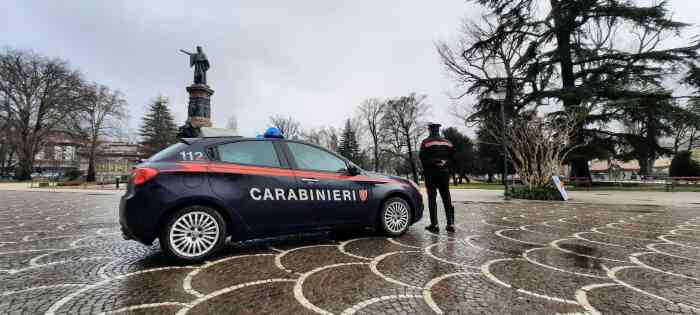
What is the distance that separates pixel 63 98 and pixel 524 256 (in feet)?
→ 146

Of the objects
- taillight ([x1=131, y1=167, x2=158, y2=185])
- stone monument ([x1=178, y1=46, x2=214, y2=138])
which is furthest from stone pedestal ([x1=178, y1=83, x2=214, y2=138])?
taillight ([x1=131, y1=167, x2=158, y2=185])

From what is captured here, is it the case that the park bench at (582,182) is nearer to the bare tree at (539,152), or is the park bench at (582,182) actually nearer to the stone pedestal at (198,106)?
the bare tree at (539,152)

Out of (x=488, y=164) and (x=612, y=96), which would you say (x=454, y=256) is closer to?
(x=612, y=96)

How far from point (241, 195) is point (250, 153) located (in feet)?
1.86

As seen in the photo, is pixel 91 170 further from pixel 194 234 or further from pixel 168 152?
pixel 194 234

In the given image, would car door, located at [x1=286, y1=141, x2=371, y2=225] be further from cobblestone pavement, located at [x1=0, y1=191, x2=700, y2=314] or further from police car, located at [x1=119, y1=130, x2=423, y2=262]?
Answer: cobblestone pavement, located at [x1=0, y1=191, x2=700, y2=314]

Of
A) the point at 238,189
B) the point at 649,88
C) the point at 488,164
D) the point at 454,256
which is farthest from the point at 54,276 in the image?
the point at 488,164

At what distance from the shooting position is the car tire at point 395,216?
4664 millimetres

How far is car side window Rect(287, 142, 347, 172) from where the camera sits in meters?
4.18

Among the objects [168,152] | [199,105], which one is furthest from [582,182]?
[168,152]

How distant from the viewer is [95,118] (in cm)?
3694

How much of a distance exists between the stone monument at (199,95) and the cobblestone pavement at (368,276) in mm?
10512

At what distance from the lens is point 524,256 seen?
144 inches

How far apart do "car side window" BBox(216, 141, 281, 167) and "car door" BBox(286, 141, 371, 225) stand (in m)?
0.27
